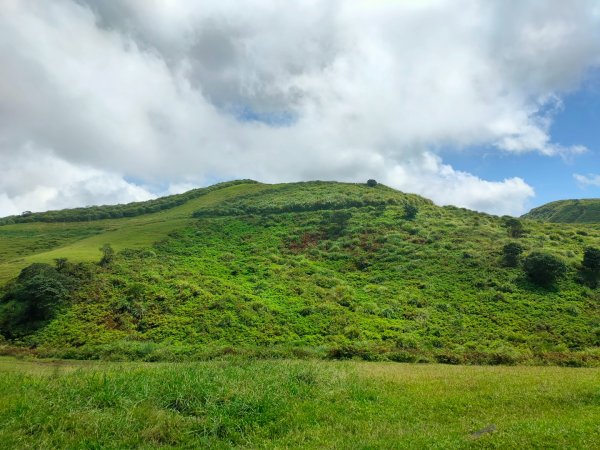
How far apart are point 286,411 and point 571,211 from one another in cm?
17914

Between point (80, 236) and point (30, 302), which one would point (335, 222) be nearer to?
point (30, 302)

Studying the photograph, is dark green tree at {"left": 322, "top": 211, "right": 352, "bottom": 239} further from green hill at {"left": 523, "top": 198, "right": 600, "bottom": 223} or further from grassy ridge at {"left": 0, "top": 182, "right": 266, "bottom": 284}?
green hill at {"left": 523, "top": 198, "right": 600, "bottom": 223}

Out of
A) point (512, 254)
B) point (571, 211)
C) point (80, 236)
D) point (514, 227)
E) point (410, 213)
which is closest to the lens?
point (512, 254)

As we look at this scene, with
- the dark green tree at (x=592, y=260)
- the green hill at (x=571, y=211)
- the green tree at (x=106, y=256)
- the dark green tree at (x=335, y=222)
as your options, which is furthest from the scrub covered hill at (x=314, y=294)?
the green hill at (x=571, y=211)

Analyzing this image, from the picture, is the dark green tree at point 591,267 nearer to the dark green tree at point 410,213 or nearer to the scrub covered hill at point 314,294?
the scrub covered hill at point 314,294

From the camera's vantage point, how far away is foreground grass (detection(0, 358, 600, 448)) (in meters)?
10.7

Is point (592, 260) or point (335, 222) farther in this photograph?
point (335, 222)

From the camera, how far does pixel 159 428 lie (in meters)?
11.4

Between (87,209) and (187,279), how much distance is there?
308 ft

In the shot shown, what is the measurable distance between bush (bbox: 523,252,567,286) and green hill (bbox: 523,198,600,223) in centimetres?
10724

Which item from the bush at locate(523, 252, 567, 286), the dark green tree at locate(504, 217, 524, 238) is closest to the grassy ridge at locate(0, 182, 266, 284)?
the bush at locate(523, 252, 567, 286)

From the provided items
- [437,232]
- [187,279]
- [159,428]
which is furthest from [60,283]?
[437,232]

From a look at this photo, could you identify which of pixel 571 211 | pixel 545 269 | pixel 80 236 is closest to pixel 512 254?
pixel 545 269

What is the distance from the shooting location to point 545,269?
5009 centimetres
